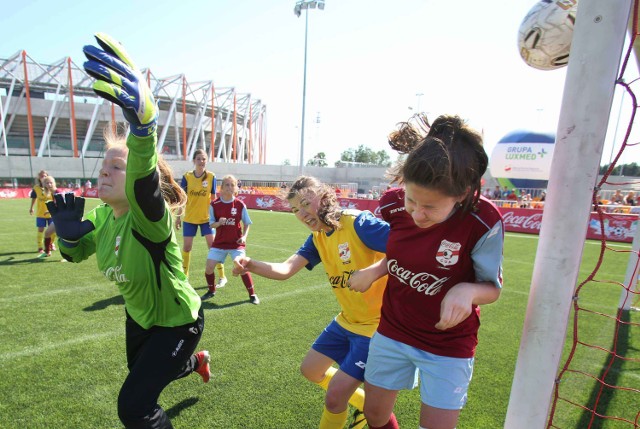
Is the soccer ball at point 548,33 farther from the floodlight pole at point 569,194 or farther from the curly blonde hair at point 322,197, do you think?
the curly blonde hair at point 322,197

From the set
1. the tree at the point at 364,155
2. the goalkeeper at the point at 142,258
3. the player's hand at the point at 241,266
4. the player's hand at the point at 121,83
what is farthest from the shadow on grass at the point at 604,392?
the tree at the point at 364,155

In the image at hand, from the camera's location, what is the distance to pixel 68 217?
7.95 feet

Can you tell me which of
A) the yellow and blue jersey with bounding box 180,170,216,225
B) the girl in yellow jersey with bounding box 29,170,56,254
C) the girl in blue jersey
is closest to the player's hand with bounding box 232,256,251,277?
the yellow and blue jersey with bounding box 180,170,216,225

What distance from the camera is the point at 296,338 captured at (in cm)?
461

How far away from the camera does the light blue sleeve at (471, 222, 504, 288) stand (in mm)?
1739

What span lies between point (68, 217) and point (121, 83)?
1180mm

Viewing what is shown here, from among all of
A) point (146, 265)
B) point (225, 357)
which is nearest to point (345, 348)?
point (146, 265)

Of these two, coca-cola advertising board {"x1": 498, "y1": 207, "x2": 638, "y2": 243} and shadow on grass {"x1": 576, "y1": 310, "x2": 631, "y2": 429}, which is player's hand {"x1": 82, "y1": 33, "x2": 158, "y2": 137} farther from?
coca-cola advertising board {"x1": 498, "y1": 207, "x2": 638, "y2": 243}

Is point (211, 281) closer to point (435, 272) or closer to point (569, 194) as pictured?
point (435, 272)

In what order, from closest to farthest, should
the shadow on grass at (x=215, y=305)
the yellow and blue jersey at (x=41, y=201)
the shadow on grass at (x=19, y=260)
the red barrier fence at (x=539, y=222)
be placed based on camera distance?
the shadow on grass at (x=215, y=305) < the shadow on grass at (x=19, y=260) < the yellow and blue jersey at (x=41, y=201) < the red barrier fence at (x=539, y=222)

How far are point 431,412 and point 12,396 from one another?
328cm

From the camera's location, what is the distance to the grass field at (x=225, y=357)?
3055mm

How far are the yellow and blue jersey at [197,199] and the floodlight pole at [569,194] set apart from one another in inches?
252

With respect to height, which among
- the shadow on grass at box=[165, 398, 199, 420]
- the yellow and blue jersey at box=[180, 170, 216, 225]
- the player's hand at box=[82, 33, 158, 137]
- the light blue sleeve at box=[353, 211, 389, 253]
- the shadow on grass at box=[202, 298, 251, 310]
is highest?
the player's hand at box=[82, 33, 158, 137]
